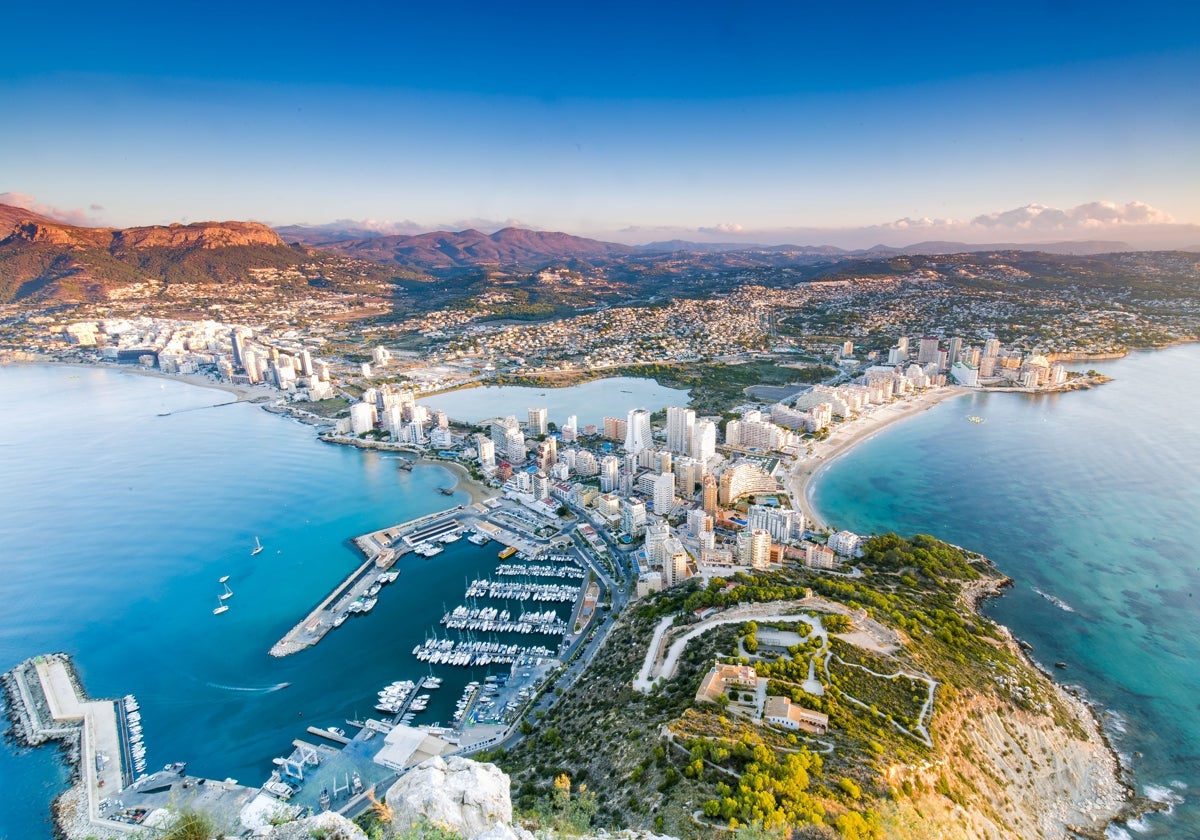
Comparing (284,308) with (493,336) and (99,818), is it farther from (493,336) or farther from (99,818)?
(99,818)

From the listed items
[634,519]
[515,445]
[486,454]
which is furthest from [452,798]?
[515,445]

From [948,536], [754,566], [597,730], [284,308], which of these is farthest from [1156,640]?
[284,308]

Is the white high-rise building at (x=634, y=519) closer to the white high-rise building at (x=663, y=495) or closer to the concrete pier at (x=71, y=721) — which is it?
the white high-rise building at (x=663, y=495)

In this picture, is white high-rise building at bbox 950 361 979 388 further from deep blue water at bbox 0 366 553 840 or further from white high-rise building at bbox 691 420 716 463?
deep blue water at bbox 0 366 553 840

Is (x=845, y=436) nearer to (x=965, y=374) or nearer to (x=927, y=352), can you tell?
(x=965, y=374)

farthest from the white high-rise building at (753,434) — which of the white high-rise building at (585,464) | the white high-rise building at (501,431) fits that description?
the white high-rise building at (501,431)
